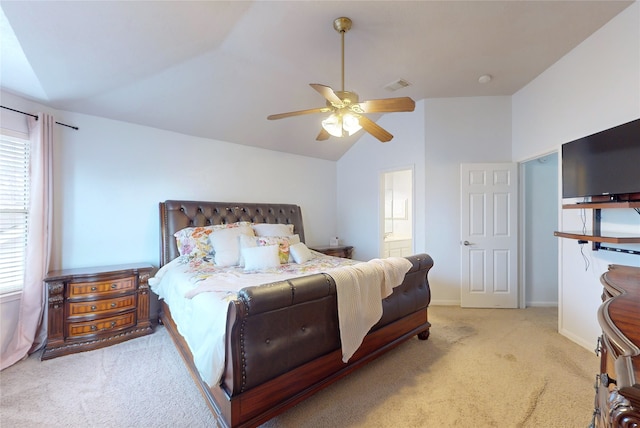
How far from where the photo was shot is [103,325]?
106 inches

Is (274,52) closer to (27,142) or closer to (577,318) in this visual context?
(27,142)

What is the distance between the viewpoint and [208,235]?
322cm

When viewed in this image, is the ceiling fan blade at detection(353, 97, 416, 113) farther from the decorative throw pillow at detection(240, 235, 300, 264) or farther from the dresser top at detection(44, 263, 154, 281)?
the dresser top at detection(44, 263, 154, 281)

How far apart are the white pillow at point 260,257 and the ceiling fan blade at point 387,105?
1761mm

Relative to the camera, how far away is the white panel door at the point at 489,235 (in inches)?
148

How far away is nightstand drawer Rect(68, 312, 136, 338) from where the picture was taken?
2570 millimetres

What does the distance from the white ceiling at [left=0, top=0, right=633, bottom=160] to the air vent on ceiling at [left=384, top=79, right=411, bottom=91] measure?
3.9 inches

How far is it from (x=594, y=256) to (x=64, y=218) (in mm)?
5517

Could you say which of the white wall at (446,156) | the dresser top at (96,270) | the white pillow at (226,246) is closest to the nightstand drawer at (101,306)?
the dresser top at (96,270)

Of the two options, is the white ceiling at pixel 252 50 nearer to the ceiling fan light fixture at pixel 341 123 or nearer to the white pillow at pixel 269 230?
the ceiling fan light fixture at pixel 341 123

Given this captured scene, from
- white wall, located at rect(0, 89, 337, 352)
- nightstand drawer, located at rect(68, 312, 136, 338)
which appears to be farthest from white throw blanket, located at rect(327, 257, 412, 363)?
white wall, located at rect(0, 89, 337, 352)

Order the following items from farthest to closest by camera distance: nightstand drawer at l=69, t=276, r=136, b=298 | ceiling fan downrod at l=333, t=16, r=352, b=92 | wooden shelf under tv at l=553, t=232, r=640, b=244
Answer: nightstand drawer at l=69, t=276, r=136, b=298
ceiling fan downrod at l=333, t=16, r=352, b=92
wooden shelf under tv at l=553, t=232, r=640, b=244

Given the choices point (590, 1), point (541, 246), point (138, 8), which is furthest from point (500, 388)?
point (138, 8)

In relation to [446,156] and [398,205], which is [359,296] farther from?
[398,205]
